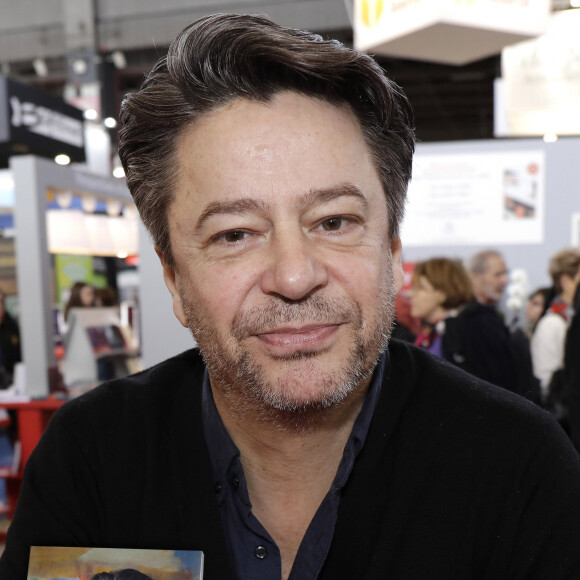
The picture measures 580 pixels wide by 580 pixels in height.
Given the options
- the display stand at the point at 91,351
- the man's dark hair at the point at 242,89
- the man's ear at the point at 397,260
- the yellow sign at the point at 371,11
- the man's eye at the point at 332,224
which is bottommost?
the display stand at the point at 91,351

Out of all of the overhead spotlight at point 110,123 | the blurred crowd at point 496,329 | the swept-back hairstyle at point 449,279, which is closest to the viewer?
the blurred crowd at point 496,329

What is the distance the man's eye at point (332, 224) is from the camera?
1087mm

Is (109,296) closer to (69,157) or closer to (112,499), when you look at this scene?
(69,157)

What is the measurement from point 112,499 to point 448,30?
3.09 meters

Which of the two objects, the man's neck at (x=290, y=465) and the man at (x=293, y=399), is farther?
the man's neck at (x=290, y=465)

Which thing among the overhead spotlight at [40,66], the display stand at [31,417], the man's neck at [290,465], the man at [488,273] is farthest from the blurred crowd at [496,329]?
the overhead spotlight at [40,66]

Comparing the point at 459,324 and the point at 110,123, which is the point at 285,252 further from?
the point at 110,123

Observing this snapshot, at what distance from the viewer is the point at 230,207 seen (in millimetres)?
1061

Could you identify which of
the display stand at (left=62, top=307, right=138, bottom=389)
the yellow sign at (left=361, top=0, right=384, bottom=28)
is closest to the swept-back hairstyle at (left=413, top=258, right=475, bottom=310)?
the yellow sign at (left=361, top=0, right=384, bottom=28)

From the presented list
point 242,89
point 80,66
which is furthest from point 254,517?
point 80,66

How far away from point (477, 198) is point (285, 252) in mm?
3369

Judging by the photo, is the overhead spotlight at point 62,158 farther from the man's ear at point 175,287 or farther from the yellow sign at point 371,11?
the man's ear at point 175,287

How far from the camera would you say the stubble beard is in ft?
3.43

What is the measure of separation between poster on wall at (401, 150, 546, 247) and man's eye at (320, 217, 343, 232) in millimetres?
3089
